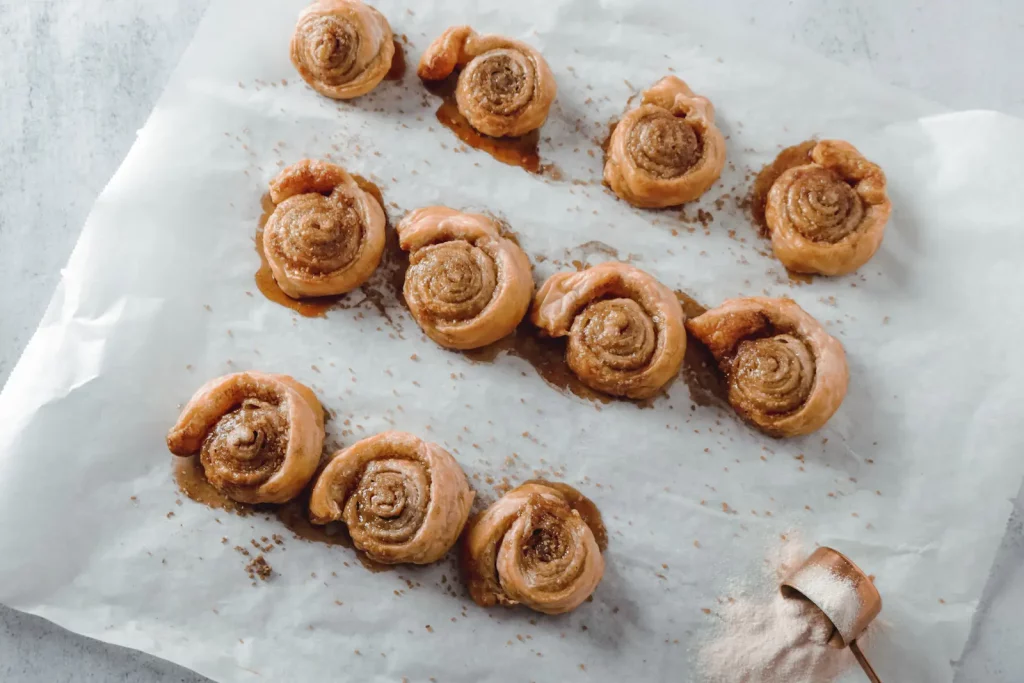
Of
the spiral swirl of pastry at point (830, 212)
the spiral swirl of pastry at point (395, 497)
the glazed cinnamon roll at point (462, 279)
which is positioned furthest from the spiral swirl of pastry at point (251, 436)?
the spiral swirl of pastry at point (830, 212)

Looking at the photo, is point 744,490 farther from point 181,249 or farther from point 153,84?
point 153,84

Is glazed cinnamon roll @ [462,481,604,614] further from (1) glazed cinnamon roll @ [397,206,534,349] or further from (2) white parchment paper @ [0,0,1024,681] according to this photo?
(1) glazed cinnamon roll @ [397,206,534,349]

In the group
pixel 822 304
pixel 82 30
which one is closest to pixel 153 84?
pixel 82 30

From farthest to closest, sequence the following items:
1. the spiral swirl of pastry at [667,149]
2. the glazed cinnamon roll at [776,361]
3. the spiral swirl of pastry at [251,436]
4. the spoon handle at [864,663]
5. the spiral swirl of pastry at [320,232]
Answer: the spiral swirl of pastry at [667,149]
the spiral swirl of pastry at [320,232]
the glazed cinnamon roll at [776,361]
the spiral swirl of pastry at [251,436]
the spoon handle at [864,663]

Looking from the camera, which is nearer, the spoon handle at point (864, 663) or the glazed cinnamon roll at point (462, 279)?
the spoon handle at point (864, 663)

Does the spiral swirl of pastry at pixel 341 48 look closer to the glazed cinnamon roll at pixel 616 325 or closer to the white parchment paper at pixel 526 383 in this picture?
→ the white parchment paper at pixel 526 383

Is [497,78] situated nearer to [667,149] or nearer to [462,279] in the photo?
[667,149]
